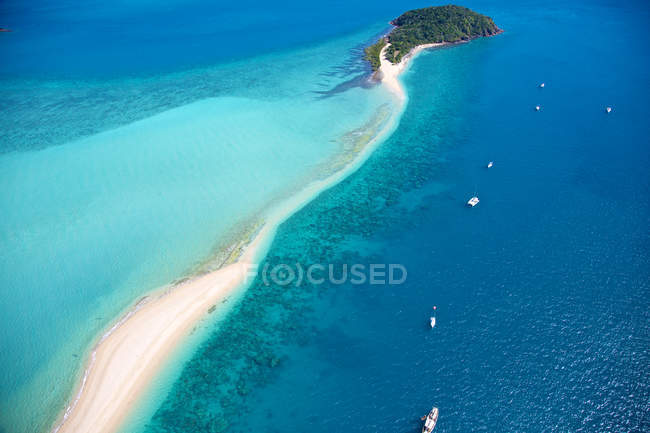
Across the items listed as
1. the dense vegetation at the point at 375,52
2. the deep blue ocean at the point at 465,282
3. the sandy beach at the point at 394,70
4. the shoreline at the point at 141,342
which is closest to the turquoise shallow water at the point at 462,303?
the deep blue ocean at the point at 465,282

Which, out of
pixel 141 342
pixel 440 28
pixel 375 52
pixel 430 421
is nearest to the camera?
pixel 430 421

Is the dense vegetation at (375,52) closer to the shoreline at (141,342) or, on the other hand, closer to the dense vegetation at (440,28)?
the dense vegetation at (440,28)

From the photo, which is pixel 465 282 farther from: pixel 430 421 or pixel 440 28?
pixel 440 28

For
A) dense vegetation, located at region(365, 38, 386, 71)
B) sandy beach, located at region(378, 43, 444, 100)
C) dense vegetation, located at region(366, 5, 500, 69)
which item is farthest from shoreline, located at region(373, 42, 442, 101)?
dense vegetation, located at region(366, 5, 500, 69)

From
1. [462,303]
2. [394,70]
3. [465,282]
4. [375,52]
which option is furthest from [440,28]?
[462,303]

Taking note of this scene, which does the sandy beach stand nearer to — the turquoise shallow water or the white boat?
the turquoise shallow water

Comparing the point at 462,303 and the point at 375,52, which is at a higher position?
the point at 375,52

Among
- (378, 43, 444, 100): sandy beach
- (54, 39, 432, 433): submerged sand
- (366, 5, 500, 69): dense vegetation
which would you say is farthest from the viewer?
(366, 5, 500, 69): dense vegetation
